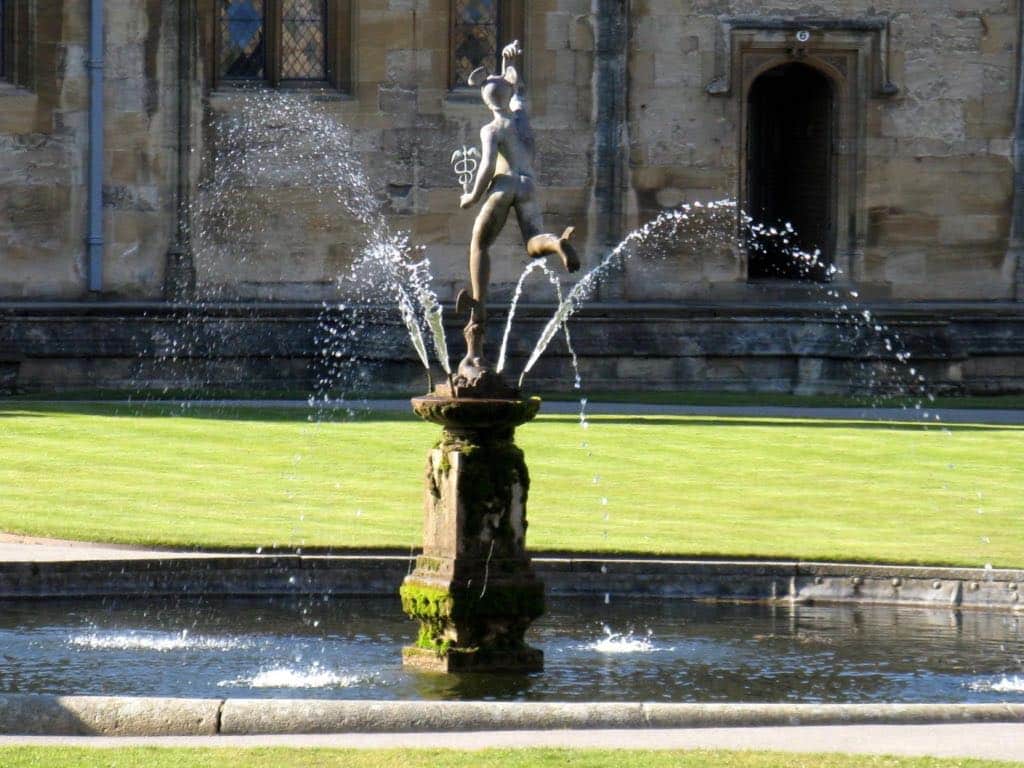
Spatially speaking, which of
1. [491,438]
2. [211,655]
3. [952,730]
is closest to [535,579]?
[491,438]

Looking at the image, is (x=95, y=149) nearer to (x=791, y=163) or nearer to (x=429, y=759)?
(x=791, y=163)

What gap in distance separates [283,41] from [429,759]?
2588cm

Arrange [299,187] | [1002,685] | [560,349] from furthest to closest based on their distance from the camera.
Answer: [299,187]
[560,349]
[1002,685]

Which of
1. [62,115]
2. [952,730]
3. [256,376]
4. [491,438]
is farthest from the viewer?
[62,115]

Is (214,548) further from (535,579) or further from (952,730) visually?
(952,730)

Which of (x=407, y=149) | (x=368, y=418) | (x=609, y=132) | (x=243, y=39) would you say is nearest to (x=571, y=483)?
(x=368, y=418)

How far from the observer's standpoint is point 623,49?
34.6 m

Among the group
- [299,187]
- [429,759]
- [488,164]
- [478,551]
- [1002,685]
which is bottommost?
[1002,685]

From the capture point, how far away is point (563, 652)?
1384 centimetres

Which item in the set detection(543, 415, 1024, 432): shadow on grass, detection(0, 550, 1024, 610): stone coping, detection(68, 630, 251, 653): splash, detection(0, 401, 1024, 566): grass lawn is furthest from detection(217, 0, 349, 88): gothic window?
detection(68, 630, 251, 653): splash

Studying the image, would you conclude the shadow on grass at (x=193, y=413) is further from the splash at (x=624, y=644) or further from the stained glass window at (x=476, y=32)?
the splash at (x=624, y=644)

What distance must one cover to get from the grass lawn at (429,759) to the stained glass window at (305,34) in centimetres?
2550

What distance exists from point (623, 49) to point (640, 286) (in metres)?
3.36

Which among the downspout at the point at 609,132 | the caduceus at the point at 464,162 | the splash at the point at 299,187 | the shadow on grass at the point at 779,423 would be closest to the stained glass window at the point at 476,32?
the caduceus at the point at 464,162
